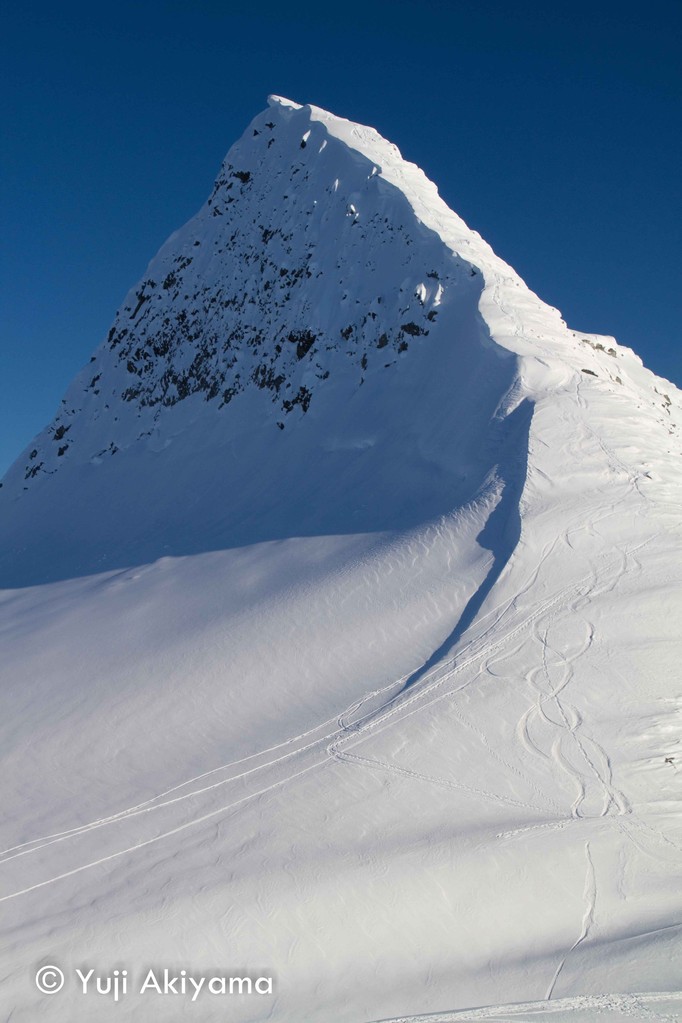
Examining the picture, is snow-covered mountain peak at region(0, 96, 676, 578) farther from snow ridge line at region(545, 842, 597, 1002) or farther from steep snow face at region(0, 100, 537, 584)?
snow ridge line at region(545, 842, 597, 1002)

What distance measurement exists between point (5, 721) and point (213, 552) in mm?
5721

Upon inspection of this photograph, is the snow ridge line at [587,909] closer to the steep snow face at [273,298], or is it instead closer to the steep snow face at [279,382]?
the steep snow face at [279,382]

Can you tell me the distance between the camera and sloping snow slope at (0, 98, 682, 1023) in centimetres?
727

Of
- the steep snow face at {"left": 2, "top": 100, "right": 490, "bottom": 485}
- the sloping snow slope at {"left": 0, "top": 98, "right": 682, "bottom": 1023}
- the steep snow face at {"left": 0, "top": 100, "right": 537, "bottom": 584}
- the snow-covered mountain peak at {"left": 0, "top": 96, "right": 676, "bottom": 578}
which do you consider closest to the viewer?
the sloping snow slope at {"left": 0, "top": 98, "right": 682, "bottom": 1023}

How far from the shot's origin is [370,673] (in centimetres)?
1117

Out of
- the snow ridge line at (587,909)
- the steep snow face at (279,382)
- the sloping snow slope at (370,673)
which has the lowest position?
the snow ridge line at (587,909)

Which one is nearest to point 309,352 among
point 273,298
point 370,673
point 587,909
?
point 273,298

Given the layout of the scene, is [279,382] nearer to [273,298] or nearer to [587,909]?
[273,298]

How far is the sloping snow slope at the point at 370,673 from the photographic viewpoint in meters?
7.27

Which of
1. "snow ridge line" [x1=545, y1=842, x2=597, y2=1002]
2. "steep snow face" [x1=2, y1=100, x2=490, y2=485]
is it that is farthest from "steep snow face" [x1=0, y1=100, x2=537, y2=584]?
"snow ridge line" [x1=545, y1=842, x2=597, y2=1002]

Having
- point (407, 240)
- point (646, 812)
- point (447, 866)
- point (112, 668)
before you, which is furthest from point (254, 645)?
point (407, 240)

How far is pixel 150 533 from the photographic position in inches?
770

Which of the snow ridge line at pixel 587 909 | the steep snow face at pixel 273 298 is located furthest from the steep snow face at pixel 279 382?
the snow ridge line at pixel 587 909

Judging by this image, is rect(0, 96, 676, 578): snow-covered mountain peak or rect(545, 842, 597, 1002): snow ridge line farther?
rect(0, 96, 676, 578): snow-covered mountain peak
